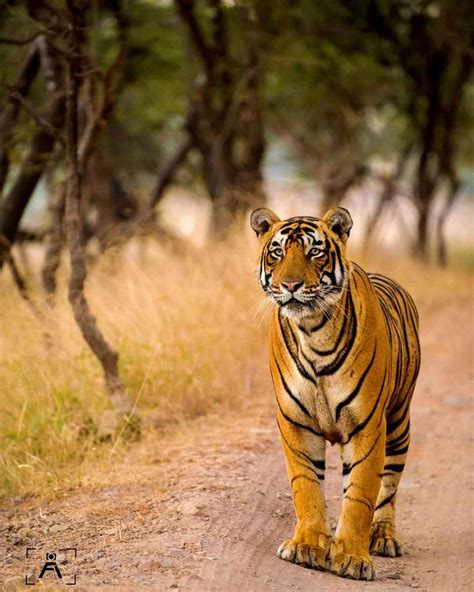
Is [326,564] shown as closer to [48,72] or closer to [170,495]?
[170,495]

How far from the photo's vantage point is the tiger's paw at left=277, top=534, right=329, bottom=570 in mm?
4691

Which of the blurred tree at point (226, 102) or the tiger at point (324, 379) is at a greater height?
the blurred tree at point (226, 102)

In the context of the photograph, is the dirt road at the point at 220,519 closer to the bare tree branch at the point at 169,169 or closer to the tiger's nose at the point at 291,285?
the tiger's nose at the point at 291,285

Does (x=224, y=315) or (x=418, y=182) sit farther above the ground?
(x=418, y=182)

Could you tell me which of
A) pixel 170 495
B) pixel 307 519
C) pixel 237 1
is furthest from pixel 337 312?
pixel 237 1

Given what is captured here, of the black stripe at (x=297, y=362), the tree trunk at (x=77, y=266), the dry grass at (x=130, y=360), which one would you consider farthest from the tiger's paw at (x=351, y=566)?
the tree trunk at (x=77, y=266)

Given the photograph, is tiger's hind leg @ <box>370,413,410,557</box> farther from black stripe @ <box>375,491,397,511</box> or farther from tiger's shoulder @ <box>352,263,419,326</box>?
tiger's shoulder @ <box>352,263,419,326</box>

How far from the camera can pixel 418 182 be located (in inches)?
749

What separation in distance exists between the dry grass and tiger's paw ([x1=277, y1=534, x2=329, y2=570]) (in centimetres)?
174

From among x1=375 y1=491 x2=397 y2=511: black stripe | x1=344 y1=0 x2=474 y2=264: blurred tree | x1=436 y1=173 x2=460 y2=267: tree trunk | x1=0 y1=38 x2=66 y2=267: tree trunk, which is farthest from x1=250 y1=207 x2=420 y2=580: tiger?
x1=436 y1=173 x2=460 y2=267: tree trunk

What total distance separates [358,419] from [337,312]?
46cm

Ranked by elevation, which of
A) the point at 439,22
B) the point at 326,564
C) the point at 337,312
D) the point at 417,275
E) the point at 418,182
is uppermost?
the point at 439,22

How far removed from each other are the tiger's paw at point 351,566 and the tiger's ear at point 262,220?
141 cm

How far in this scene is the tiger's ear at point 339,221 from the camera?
4.94m
